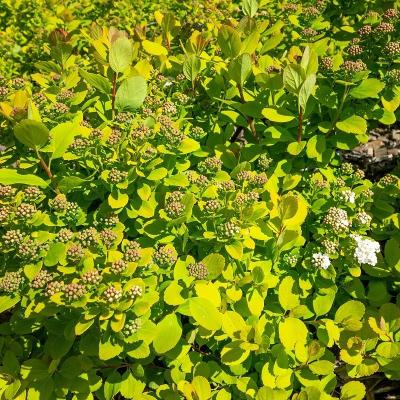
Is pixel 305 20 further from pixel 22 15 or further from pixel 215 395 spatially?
pixel 22 15

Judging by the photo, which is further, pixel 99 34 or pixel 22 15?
pixel 22 15

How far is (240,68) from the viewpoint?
6.81 feet

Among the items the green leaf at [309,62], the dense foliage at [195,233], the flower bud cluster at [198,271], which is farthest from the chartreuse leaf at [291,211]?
the green leaf at [309,62]

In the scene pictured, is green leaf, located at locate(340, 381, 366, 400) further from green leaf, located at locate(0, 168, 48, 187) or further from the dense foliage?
green leaf, located at locate(0, 168, 48, 187)

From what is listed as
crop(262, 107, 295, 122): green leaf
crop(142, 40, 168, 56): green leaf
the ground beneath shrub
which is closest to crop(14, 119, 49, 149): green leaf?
crop(142, 40, 168, 56): green leaf

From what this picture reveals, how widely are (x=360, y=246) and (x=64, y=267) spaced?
1217 mm

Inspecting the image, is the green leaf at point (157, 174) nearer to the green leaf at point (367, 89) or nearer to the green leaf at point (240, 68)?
the green leaf at point (240, 68)

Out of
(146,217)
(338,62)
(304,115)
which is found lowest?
(146,217)

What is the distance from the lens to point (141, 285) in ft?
5.17

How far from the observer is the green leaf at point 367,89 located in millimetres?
2087

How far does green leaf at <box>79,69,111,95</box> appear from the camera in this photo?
2055 mm

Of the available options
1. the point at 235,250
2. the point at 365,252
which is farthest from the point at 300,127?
the point at 235,250

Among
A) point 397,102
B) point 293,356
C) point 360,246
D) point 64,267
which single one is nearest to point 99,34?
point 64,267

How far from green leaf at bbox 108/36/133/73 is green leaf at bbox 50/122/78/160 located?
378 millimetres
